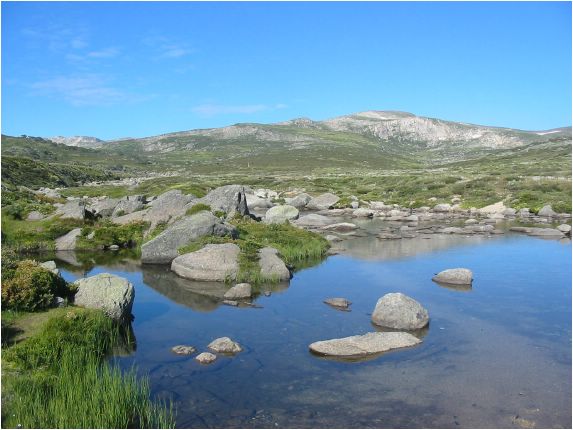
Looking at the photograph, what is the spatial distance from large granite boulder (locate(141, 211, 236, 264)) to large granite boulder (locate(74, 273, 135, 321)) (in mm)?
14436

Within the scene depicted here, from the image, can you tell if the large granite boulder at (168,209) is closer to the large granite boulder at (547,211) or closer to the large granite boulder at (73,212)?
the large granite boulder at (73,212)

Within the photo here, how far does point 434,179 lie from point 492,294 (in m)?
89.2

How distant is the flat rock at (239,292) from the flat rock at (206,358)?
9.69 metres

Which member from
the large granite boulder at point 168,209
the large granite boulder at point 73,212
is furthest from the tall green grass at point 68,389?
the large granite boulder at point 73,212

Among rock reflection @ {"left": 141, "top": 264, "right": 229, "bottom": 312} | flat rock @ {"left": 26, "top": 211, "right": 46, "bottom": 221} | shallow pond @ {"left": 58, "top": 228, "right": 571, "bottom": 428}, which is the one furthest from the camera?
flat rock @ {"left": 26, "top": 211, "right": 46, "bottom": 221}

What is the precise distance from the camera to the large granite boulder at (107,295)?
23859mm

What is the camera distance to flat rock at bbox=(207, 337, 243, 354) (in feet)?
71.6

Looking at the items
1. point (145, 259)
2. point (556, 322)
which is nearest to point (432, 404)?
point (556, 322)

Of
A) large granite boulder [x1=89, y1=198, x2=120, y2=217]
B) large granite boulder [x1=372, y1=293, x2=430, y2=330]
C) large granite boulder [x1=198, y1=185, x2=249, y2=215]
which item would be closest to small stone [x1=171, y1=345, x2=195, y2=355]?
large granite boulder [x1=372, y1=293, x2=430, y2=330]

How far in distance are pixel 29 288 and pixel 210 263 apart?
14.4 m

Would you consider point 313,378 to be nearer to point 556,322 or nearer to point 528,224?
point 556,322

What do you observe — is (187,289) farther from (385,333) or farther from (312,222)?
(312,222)

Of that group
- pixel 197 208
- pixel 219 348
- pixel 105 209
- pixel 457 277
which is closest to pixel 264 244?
pixel 197 208

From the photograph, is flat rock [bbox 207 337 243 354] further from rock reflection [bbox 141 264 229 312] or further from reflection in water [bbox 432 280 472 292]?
reflection in water [bbox 432 280 472 292]
